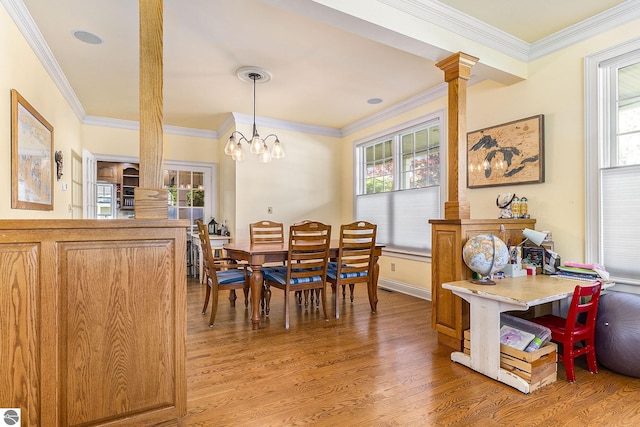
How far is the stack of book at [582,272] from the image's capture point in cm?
249

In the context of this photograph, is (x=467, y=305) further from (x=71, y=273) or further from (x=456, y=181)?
(x=71, y=273)

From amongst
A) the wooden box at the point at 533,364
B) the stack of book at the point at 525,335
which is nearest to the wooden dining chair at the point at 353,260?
the stack of book at the point at 525,335

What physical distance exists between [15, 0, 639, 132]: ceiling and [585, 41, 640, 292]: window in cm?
45

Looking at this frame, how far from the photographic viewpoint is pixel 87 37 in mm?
2924

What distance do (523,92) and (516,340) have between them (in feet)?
7.73

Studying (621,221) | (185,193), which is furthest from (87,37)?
(621,221)

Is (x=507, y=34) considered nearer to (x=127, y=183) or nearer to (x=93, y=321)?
(x=93, y=321)

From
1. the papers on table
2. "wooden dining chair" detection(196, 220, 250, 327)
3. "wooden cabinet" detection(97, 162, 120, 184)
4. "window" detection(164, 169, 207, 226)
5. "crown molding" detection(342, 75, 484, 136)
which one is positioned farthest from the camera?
"wooden cabinet" detection(97, 162, 120, 184)

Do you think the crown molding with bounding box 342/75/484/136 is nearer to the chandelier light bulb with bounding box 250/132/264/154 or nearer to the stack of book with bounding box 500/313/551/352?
the chandelier light bulb with bounding box 250/132/264/154

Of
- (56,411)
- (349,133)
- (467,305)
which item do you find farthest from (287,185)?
(56,411)

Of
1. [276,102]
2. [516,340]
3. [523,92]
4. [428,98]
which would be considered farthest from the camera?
[276,102]

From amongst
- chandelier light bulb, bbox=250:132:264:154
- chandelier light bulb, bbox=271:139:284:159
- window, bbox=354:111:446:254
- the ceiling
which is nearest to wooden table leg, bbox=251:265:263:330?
chandelier light bulb, bbox=250:132:264:154

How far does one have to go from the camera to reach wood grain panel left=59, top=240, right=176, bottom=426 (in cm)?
139

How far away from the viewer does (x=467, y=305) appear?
262 cm
